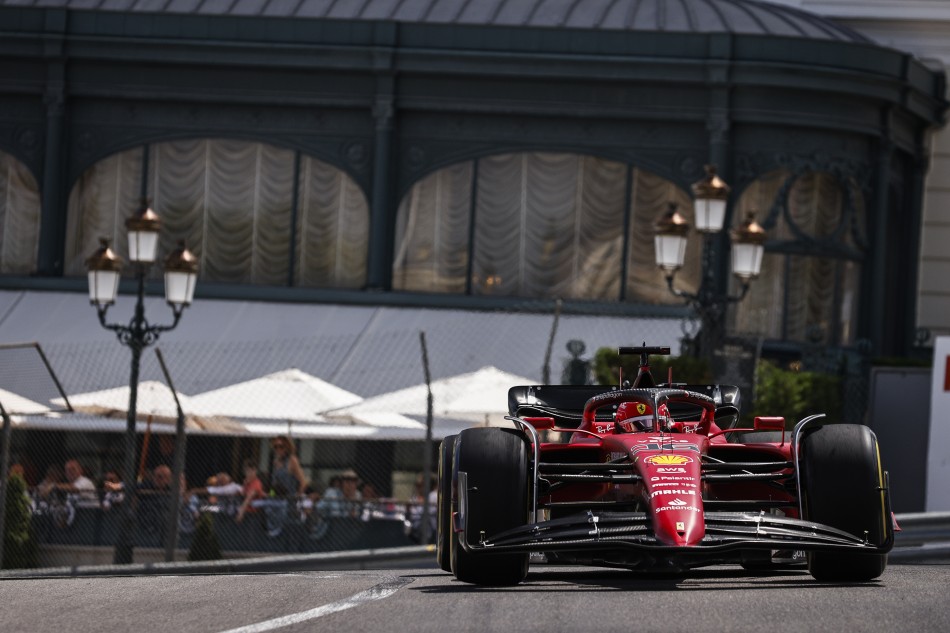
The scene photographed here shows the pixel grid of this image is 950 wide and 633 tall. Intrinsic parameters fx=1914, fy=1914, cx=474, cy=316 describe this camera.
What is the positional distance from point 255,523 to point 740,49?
12.2 metres

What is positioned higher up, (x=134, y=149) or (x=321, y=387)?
(x=134, y=149)

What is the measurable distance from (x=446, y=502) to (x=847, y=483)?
2.04 meters

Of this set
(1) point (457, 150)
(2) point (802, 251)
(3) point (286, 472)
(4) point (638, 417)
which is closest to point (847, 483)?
(4) point (638, 417)

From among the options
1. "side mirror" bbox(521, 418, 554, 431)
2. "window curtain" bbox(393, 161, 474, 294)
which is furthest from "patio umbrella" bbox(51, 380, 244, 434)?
"side mirror" bbox(521, 418, 554, 431)

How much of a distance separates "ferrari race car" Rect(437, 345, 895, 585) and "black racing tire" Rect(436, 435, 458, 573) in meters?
0.01

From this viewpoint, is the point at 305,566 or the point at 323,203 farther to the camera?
the point at 323,203

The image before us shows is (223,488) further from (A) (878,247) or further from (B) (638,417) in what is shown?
(A) (878,247)

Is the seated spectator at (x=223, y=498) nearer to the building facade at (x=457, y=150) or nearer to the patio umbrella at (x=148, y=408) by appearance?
the patio umbrella at (x=148, y=408)

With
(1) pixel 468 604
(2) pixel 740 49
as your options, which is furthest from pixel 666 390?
(2) pixel 740 49

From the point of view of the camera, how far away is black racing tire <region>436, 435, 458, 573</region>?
32.5 feet

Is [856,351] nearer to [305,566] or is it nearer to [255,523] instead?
[255,523]

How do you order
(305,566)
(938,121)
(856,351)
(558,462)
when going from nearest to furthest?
(558,462)
(305,566)
(856,351)
(938,121)

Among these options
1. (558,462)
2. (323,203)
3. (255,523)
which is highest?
(323,203)

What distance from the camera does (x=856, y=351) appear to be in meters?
25.6
